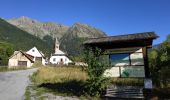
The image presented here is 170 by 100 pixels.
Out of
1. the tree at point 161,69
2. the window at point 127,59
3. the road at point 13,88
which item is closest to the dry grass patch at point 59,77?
the road at point 13,88

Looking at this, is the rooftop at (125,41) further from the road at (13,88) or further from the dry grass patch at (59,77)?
the road at (13,88)

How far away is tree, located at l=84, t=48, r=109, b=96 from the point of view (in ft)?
61.8

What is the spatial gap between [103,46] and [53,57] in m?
87.0

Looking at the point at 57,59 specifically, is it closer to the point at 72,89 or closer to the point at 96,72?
the point at 72,89

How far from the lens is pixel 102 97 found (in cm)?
1895

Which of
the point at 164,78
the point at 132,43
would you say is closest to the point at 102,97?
the point at 132,43

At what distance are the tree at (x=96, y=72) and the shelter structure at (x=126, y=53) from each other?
3.36 feet

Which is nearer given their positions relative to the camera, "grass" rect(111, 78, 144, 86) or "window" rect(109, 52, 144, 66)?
"grass" rect(111, 78, 144, 86)

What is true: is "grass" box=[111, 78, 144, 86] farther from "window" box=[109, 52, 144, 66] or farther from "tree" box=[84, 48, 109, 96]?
"tree" box=[84, 48, 109, 96]

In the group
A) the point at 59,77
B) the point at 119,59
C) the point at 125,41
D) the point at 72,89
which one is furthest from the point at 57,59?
the point at 125,41

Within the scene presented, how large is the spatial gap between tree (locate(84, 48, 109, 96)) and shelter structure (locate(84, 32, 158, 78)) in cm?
103

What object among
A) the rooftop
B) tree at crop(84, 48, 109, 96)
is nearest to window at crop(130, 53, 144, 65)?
the rooftop

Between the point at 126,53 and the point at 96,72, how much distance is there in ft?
11.5

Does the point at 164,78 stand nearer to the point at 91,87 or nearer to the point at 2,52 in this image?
the point at 91,87
